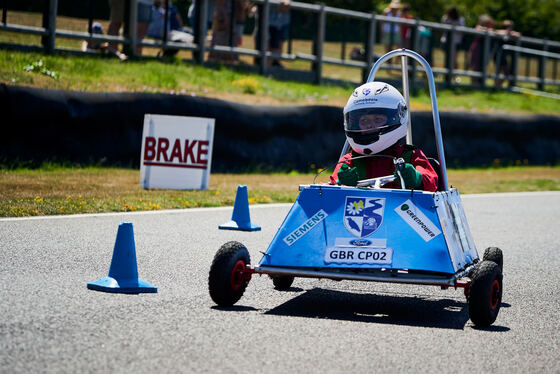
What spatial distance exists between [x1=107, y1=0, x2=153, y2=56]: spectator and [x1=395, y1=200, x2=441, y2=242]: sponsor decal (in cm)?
1286

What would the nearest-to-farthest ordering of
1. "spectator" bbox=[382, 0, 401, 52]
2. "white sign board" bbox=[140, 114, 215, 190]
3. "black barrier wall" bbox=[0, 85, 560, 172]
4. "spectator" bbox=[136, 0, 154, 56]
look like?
"white sign board" bbox=[140, 114, 215, 190], "black barrier wall" bbox=[0, 85, 560, 172], "spectator" bbox=[136, 0, 154, 56], "spectator" bbox=[382, 0, 401, 52]

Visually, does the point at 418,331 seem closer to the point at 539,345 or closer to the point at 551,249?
the point at 539,345

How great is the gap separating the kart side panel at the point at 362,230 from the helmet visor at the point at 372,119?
0.54 metres

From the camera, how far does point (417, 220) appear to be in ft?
21.3

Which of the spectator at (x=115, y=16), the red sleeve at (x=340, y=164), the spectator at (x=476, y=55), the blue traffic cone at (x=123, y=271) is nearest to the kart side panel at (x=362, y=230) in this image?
the red sleeve at (x=340, y=164)

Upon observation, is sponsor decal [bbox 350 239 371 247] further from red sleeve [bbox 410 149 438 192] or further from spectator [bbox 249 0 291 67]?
spectator [bbox 249 0 291 67]

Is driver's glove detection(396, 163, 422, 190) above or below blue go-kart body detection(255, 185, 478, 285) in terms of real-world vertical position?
above

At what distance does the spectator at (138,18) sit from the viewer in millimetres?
18438

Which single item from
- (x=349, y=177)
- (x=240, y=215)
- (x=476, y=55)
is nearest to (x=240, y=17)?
(x=476, y=55)

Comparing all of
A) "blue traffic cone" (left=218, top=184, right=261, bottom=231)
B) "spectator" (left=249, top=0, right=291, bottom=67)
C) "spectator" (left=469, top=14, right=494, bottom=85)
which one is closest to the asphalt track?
"blue traffic cone" (left=218, top=184, right=261, bottom=231)

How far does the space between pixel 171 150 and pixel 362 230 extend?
21.7 ft

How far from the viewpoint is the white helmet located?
6.98m

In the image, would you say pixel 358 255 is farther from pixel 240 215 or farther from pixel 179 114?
pixel 179 114

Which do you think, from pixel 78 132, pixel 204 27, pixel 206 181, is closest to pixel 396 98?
pixel 206 181
